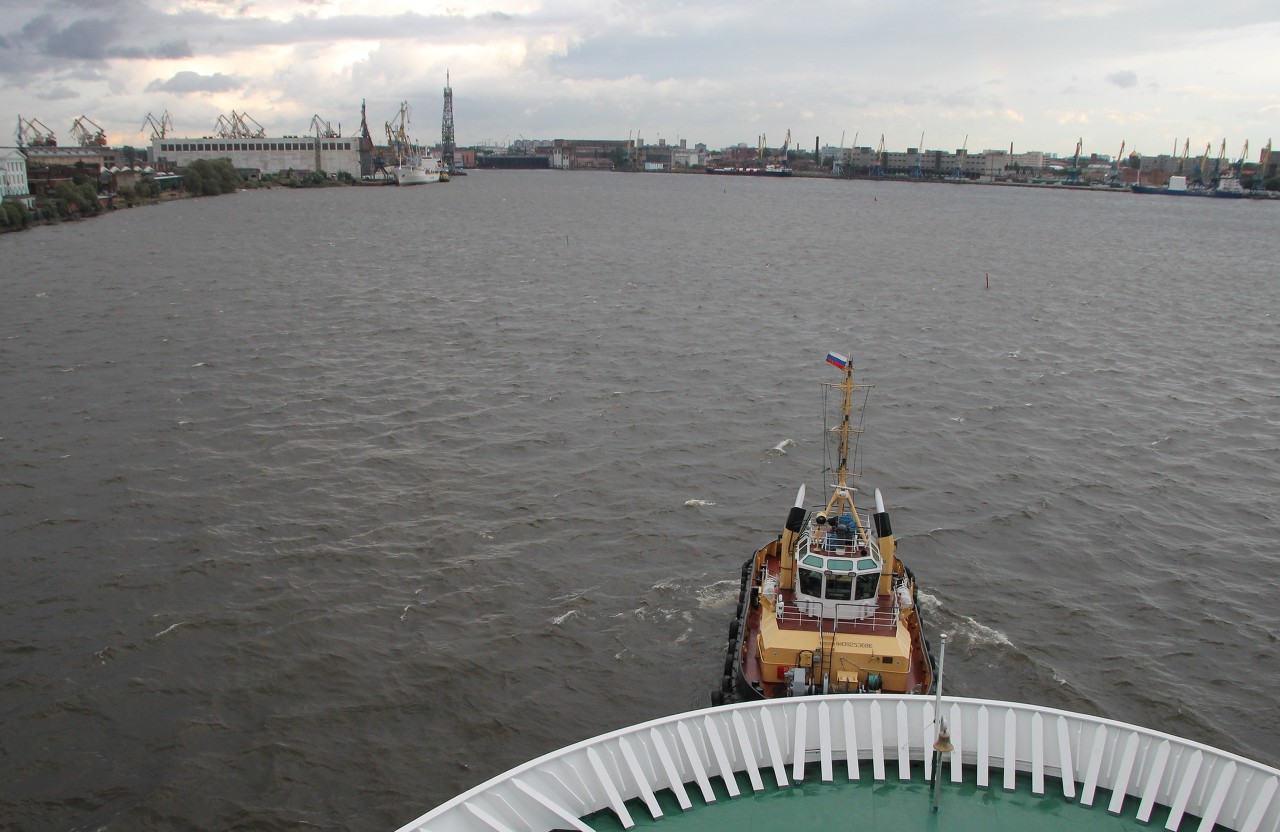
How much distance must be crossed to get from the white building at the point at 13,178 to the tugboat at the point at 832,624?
157 m

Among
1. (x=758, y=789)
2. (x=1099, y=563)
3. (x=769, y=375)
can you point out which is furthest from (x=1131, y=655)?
(x=769, y=375)

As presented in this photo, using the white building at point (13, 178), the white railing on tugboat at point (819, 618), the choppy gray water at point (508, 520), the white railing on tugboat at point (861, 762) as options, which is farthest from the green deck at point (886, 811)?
the white building at point (13, 178)

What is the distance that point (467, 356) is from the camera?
69562 mm

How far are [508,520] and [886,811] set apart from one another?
2635 centimetres

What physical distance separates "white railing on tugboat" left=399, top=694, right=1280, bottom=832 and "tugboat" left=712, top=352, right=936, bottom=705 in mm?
5912

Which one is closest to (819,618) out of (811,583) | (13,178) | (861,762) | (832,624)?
(832,624)

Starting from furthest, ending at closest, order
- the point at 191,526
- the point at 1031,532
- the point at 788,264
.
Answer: the point at 788,264, the point at 1031,532, the point at 191,526

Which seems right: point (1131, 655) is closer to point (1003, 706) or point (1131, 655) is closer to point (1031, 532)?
point (1031, 532)

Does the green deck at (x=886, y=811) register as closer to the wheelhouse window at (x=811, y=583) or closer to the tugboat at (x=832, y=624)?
the tugboat at (x=832, y=624)

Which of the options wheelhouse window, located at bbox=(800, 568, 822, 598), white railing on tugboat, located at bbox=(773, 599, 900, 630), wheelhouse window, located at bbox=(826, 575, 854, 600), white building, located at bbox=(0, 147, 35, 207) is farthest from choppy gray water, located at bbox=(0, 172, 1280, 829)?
white building, located at bbox=(0, 147, 35, 207)

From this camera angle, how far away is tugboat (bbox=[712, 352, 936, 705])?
26.5 metres

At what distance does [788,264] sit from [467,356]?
65.4 m

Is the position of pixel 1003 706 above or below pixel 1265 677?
above

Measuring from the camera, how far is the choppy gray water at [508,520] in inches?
1133
